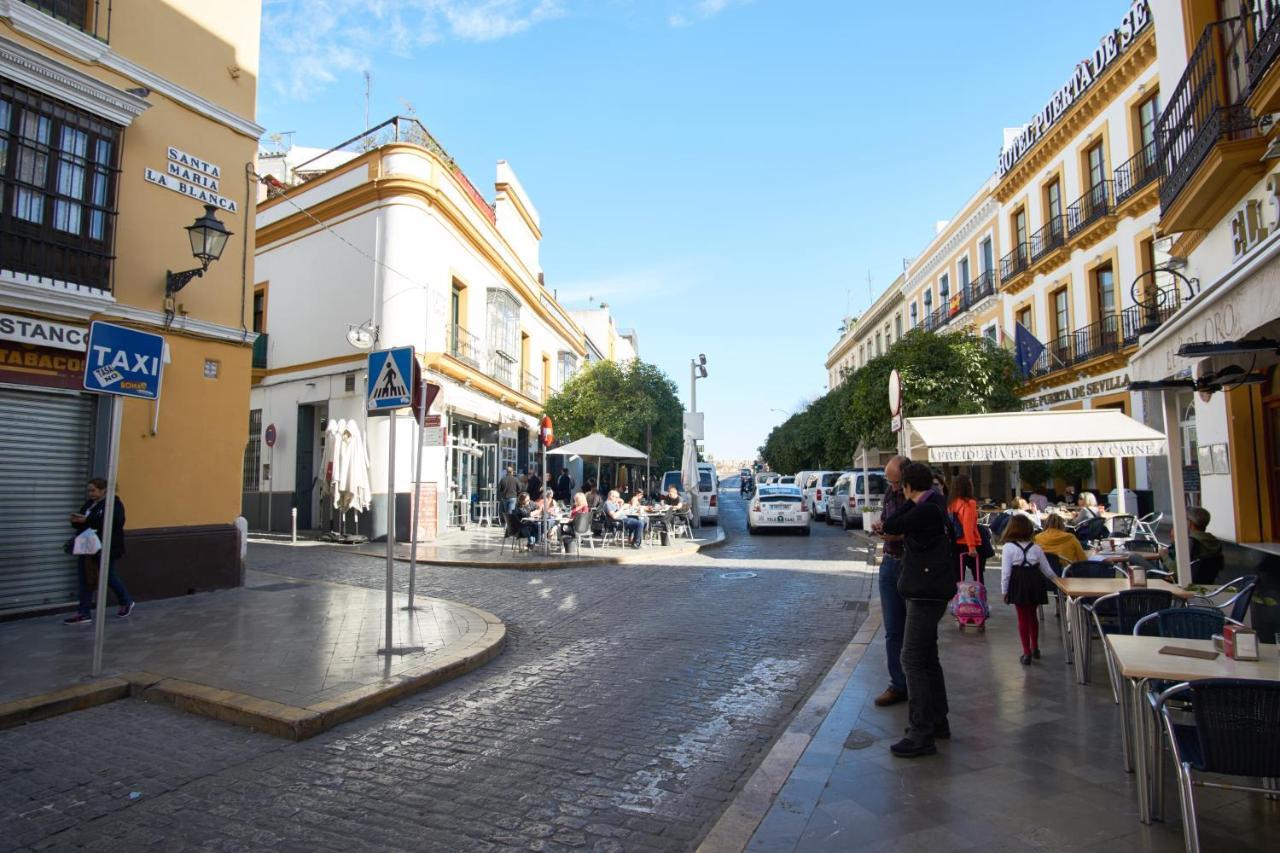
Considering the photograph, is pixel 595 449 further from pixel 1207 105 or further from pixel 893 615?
pixel 893 615

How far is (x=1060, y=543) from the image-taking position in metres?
7.54

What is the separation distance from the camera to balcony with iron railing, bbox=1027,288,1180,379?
62.6 feet

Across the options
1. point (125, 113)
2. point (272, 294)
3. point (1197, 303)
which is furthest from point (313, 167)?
point (1197, 303)

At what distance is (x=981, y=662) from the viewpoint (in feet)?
21.6

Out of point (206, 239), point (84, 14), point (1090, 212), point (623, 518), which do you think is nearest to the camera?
point (84, 14)

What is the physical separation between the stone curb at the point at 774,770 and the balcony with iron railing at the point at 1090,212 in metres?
19.3

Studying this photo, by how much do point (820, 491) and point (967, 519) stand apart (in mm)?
19991

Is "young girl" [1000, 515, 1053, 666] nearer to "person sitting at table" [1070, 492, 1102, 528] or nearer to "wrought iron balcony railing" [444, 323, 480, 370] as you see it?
"person sitting at table" [1070, 492, 1102, 528]

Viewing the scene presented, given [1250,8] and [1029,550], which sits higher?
[1250,8]

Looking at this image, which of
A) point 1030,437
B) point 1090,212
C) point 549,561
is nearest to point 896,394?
point 1030,437

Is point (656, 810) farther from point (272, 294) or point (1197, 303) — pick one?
point (272, 294)

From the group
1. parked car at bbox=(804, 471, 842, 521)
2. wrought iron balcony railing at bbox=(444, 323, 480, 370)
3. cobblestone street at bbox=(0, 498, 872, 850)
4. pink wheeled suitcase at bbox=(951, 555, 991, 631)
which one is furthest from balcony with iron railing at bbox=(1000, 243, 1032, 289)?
cobblestone street at bbox=(0, 498, 872, 850)

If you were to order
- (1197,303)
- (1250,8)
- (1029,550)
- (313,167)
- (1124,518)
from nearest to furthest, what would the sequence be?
(1197,303), (1029,550), (1250,8), (1124,518), (313,167)

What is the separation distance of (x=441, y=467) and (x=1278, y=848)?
1732cm
